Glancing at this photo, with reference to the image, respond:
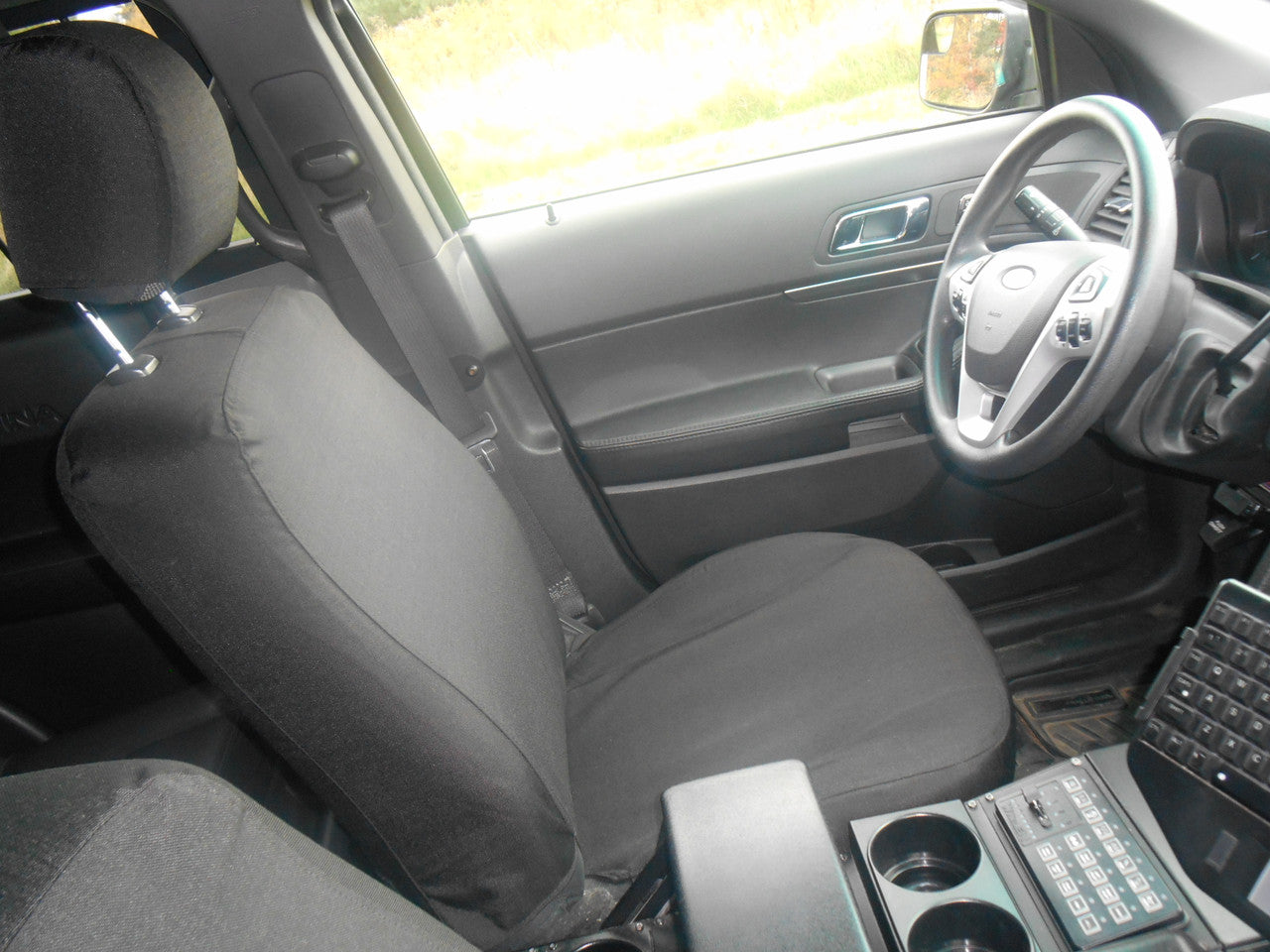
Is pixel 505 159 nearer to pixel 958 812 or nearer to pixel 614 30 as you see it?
pixel 614 30

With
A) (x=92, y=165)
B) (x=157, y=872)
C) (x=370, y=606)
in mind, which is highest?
(x=92, y=165)

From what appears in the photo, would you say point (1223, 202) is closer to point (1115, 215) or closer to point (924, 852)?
point (1115, 215)

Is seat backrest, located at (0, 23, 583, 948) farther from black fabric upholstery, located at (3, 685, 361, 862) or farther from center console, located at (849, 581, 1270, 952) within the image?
black fabric upholstery, located at (3, 685, 361, 862)

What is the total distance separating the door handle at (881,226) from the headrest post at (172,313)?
1118 mm

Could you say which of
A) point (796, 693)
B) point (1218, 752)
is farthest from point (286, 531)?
point (1218, 752)

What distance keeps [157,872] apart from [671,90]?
1611 mm

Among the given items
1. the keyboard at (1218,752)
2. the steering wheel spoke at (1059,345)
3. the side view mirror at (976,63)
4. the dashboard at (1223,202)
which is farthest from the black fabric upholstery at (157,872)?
the side view mirror at (976,63)

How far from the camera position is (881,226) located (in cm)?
163

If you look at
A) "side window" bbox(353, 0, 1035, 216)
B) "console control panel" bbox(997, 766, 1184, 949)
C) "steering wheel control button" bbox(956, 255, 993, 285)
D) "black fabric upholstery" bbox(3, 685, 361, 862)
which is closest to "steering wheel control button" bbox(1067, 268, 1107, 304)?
"steering wheel control button" bbox(956, 255, 993, 285)

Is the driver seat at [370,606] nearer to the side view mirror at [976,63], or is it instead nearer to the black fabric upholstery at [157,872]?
the black fabric upholstery at [157,872]

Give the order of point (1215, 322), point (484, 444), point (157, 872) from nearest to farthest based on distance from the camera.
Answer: point (157, 872)
point (1215, 322)
point (484, 444)

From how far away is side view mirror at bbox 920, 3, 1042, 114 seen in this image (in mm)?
1543

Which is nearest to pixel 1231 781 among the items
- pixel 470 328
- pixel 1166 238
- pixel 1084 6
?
pixel 1166 238

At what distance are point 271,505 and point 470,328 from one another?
856mm
